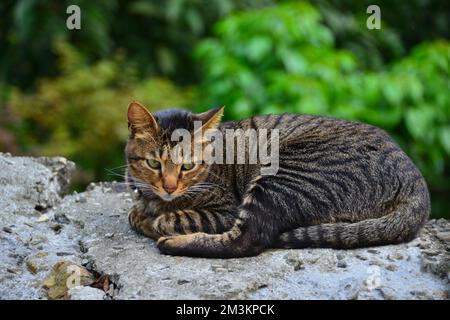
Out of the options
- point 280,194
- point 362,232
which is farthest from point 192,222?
point 362,232

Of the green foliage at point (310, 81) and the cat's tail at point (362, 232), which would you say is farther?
the green foliage at point (310, 81)

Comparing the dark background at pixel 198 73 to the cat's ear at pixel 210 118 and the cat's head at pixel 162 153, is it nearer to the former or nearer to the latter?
the cat's head at pixel 162 153

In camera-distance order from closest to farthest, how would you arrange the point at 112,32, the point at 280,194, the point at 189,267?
1. the point at 189,267
2. the point at 280,194
3. the point at 112,32

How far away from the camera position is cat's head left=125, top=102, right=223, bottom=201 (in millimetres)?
3742

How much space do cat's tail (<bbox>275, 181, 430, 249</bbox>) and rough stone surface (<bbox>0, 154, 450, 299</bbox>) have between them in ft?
0.13

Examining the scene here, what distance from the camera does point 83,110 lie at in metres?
7.79

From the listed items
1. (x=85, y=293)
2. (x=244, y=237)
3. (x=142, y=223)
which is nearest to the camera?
(x=85, y=293)

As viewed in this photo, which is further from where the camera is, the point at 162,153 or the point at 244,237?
the point at 162,153

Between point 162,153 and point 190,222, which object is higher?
point 162,153

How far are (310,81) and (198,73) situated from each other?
10.4 feet

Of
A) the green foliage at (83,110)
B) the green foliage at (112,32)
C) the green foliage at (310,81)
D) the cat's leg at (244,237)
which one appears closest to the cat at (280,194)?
the cat's leg at (244,237)

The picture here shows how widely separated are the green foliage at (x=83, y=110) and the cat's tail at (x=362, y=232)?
4.17m

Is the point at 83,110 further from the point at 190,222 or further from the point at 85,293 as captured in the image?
the point at 85,293

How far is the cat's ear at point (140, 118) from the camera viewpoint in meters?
3.76
